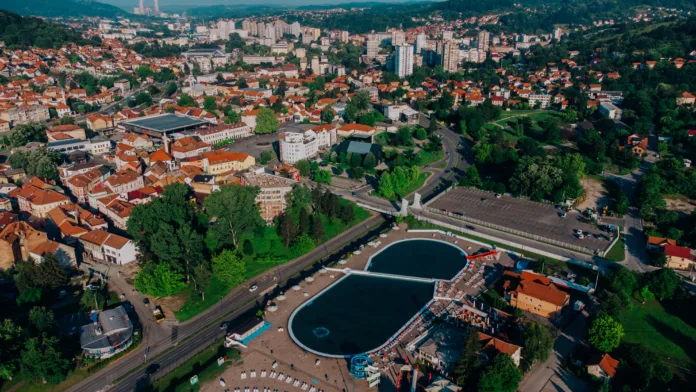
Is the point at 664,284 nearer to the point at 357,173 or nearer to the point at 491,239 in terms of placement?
the point at 491,239

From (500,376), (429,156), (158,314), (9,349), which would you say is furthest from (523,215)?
(9,349)

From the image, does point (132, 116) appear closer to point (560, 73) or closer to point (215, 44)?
point (560, 73)

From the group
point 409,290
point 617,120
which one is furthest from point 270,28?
point 409,290

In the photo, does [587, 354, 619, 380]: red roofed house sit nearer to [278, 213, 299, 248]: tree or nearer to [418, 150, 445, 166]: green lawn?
[278, 213, 299, 248]: tree

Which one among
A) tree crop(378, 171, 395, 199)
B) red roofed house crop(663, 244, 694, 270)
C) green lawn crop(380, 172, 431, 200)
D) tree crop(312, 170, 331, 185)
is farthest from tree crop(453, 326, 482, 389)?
tree crop(312, 170, 331, 185)

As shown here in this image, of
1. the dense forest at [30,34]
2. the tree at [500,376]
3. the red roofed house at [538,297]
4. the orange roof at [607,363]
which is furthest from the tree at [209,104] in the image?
the orange roof at [607,363]

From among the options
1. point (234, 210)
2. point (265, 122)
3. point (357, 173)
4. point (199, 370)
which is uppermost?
point (265, 122)
